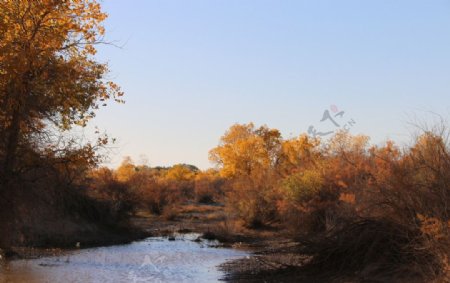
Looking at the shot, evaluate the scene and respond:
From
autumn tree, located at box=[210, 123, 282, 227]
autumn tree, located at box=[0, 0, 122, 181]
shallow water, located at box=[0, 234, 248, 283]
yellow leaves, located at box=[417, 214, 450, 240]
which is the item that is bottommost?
shallow water, located at box=[0, 234, 248, 283]

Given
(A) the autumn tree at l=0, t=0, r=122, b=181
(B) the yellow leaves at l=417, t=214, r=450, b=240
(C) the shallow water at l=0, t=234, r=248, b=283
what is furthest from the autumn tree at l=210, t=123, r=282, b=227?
(B) the yellow leaves at l=417, t=214, r=450, b=240

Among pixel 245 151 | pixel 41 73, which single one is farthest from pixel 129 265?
pixel 245 151

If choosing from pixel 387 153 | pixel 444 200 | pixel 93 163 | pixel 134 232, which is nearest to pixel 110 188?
pixel 134 232

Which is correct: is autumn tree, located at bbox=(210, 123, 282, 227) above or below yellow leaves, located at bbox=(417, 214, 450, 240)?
above

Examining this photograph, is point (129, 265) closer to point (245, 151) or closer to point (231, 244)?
point (231, 244)

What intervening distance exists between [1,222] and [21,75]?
4.64 m

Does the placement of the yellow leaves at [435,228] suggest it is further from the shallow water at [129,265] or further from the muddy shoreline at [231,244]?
the shallow water at [129,265]

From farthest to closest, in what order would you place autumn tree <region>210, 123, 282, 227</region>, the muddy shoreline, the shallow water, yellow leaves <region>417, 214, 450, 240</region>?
1. autumn tree <region>210, 123, 282, 227</region>
2. the muddy shoreline
3. the shallow water
4. yellow leaves <region>417, 214, 450, 240</region>

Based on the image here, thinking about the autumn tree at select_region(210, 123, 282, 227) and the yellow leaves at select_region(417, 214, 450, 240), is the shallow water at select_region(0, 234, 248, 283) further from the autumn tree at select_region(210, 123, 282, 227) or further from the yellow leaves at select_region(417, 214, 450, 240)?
the autumn tree at select_region(210, 123, 282, 227)

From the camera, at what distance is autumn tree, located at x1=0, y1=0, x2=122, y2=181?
16.1 m

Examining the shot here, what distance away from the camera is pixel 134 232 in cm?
2986

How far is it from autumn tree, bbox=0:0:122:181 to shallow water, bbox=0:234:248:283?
311 centimetres

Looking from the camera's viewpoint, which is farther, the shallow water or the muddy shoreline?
the muddy shoreline

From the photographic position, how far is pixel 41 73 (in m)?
17.1
